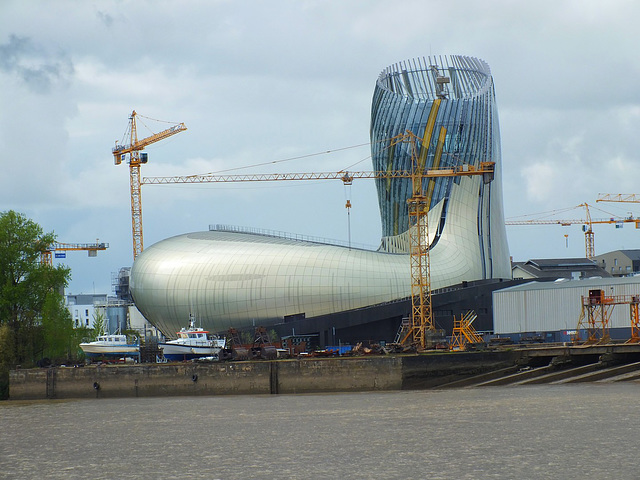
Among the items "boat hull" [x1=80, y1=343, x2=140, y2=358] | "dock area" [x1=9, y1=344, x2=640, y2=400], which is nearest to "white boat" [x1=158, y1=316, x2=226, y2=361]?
"boat hull" [x1=80, y1=343, x2=140, y2=358]

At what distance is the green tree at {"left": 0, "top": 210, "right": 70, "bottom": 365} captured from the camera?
3098 inches

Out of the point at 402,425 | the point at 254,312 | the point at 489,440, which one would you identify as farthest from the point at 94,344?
the point at 489,440

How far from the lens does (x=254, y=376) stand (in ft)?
207

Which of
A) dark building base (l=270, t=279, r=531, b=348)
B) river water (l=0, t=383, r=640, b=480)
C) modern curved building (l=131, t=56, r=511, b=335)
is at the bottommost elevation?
river water (l=0, t=383, r=640, b=480)

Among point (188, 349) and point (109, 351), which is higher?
point (188, 349)

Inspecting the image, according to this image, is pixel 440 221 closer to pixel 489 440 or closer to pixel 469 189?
pixel 469 189

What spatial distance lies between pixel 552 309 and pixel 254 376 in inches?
1396

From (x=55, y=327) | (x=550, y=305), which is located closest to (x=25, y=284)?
(x=55, y=327)

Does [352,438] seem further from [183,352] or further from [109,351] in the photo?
[109,351]

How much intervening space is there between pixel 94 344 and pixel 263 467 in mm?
63052

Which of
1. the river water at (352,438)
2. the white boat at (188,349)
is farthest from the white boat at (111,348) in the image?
the river water at (352,438)

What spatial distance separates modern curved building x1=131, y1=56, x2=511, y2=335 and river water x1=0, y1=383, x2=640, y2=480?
49089 millimetres

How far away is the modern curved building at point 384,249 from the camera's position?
10412 cm

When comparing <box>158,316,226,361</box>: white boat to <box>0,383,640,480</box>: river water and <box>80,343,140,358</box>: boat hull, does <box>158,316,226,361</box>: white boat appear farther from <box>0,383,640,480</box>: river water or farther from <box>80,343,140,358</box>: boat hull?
<box>0,383,640,480</box>: river water
